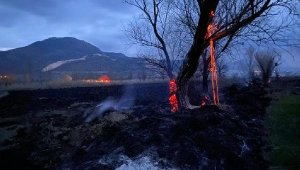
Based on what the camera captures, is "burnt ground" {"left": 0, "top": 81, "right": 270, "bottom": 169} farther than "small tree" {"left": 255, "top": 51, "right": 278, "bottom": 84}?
No

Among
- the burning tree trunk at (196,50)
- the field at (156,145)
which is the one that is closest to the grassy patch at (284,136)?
the field at (156,145)

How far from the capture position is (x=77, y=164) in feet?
34.4

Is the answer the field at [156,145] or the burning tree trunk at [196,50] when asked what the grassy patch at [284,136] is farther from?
the burning tree trunk at [196,50]

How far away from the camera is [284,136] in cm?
1236

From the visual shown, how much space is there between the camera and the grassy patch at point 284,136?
961 centimetres

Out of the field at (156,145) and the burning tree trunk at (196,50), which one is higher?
the burning tree trunk at (196,50)

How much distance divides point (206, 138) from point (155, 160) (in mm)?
2458

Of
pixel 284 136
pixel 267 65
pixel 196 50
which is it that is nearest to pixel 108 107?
pixel 196 50

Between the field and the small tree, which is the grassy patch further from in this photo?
the small tree

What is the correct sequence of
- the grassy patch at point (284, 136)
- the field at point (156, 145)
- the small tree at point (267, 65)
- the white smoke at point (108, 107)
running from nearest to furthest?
the grassy patch at point (284, 136)
the field at point (156, 145)
the white smoke at point (108, 107)
the small tree at point (267, 65)

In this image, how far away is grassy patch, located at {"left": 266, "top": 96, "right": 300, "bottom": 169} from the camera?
31.5 feet

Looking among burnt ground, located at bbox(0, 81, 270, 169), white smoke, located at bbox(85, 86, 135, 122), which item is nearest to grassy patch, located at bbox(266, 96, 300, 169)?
burnt ground, located at bbox(0, 81, 270, 169)

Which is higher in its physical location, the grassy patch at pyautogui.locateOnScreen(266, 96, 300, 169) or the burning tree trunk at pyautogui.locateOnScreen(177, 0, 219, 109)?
the burning tree trunk at pyautogui.locateOnScreen(177, 0, 219, 109)

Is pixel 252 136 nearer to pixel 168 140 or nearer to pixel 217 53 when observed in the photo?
pixel 168 140
